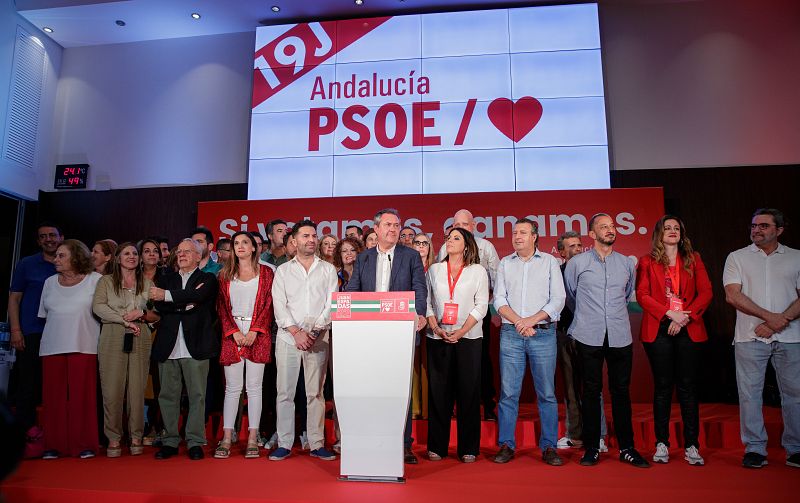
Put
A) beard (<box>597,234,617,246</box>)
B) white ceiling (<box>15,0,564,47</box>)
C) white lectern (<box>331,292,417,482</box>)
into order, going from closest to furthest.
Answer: white lectern (<box>331,292,417,482</box>), beard (<box>597,234,617,246</box>), white ceiling (<box>15,0,564,47</box>)

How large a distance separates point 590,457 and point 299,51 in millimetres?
5935

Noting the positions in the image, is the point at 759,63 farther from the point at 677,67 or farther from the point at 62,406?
the point at 62,406

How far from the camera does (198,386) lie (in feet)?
13.5

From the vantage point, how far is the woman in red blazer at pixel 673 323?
150 inches

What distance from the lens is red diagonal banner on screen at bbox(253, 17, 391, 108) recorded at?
7.38 meters

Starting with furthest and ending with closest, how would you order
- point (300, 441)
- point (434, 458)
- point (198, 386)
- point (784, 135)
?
point (784, 135), point (300, 441), point (198, 386), point (434, 458)

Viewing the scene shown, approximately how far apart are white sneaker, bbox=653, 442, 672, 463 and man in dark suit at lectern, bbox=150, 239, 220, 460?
3070mm

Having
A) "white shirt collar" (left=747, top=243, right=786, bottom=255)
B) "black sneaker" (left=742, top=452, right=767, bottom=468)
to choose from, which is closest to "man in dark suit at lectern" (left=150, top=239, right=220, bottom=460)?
"black sneaker" (left=742, top=452, right=767, bottom=468)

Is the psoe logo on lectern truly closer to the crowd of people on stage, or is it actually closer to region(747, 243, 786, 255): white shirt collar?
the crowd of people on stage

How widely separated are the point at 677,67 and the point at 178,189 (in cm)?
649

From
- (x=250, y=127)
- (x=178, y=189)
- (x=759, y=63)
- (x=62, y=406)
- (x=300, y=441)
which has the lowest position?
(x=300, y=441)

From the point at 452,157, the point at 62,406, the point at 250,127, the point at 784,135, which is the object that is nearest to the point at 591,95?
the point at 452,157

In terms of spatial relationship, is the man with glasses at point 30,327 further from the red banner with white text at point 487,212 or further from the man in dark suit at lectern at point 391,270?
the man in dark suit at lectern at point 391,270

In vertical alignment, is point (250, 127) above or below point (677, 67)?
below
